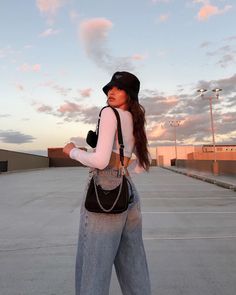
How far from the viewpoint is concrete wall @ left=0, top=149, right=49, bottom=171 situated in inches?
1855

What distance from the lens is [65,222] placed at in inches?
338

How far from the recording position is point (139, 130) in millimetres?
2471

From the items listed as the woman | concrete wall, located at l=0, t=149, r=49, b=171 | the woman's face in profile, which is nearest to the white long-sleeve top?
the woman

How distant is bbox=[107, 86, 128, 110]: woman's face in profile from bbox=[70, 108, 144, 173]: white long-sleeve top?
4.1 inches

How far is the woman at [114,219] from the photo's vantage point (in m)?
2.27

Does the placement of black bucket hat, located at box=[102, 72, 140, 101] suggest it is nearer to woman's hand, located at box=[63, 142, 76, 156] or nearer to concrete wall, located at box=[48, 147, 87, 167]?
woman's hand, located at box=[63, 142, 76, 156]

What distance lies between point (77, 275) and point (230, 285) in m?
2.36

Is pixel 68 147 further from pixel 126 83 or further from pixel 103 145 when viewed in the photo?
pixel 126 83

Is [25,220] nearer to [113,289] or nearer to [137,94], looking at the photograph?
[113,289]

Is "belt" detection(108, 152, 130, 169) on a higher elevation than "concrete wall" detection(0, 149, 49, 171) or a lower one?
lower

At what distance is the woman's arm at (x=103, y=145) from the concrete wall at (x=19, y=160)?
43943 millimetres

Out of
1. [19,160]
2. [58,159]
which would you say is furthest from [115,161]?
[58,159]

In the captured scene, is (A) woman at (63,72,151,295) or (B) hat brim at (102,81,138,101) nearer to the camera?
(A) woman at (63,72,151,295)

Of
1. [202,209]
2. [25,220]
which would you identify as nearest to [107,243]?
[25,220]
